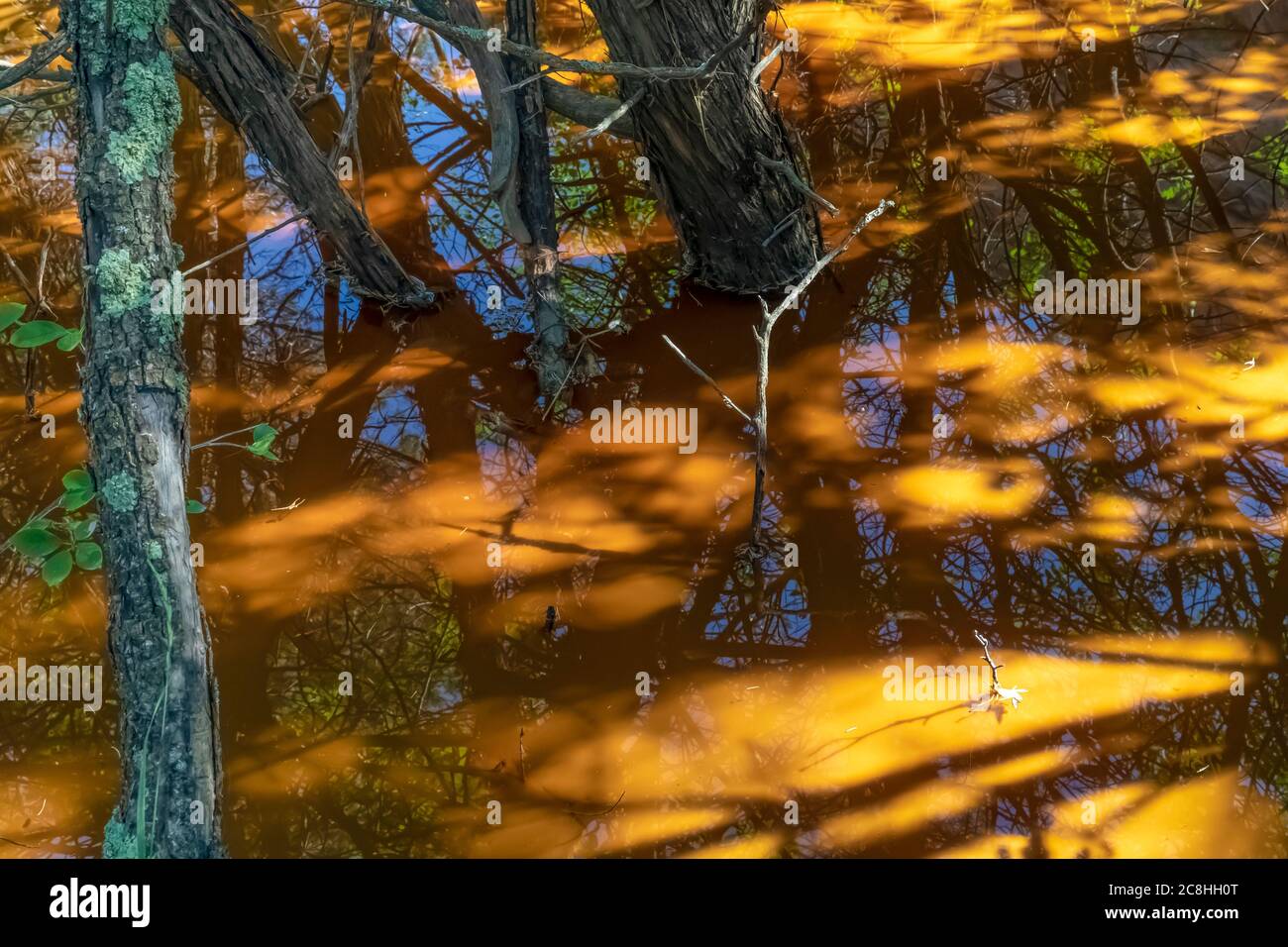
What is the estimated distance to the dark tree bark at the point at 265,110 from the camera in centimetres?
279

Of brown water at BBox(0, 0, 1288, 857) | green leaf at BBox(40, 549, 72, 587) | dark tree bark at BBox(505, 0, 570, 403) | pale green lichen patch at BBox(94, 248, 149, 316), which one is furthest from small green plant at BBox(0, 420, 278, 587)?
dark tree bark at BBox(505, 0, 570, 403)

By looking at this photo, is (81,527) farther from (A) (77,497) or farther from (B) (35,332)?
(B) (35,332)

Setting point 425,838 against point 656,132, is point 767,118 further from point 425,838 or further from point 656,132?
point 425,838

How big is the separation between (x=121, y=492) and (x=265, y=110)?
6.38 ft

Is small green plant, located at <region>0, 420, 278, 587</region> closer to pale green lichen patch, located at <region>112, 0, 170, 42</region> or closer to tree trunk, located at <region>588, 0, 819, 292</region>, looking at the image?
pale green lichen patch, located at <region>112, 0, 170, 42</region>

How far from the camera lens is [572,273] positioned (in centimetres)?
350

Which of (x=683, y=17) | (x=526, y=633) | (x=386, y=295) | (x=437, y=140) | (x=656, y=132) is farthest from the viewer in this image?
(x=437, y=140)

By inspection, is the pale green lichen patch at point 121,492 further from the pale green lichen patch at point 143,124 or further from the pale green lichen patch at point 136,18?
the pale green lichen patch at point 136,18

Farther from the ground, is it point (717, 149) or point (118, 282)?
point (717, 149)

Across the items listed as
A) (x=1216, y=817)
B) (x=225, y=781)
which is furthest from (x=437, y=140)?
(x=1216, y=817)

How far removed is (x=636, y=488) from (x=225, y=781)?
1275mm

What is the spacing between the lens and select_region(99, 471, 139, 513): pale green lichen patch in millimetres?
1334

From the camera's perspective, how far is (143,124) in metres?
1.41

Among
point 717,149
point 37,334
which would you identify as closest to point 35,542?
point 37,334
